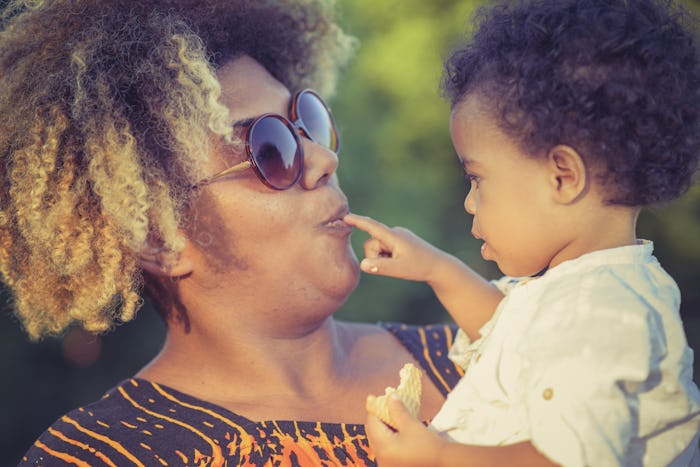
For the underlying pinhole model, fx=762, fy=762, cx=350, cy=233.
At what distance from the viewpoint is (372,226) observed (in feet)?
8.11

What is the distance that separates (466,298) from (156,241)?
1.03 m

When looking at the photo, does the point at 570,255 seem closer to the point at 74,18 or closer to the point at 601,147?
the point at 601,147

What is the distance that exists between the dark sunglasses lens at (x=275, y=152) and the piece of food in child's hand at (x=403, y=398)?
79cm

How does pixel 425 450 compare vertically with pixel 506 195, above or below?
below

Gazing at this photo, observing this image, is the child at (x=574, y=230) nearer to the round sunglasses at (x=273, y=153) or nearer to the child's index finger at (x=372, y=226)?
the child's index finger at (x=372, y=226)

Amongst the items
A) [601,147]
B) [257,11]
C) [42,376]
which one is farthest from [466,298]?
[42,376]

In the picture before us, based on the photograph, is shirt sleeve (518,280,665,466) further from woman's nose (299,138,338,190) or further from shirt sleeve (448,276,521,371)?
woman's nose (299,138,338,190)

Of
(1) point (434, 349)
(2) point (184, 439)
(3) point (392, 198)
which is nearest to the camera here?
(2) point (184, 439)

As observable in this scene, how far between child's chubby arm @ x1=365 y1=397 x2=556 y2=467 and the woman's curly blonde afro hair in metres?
0.94

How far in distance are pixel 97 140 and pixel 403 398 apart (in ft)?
3.99

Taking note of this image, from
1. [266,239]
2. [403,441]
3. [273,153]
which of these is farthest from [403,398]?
[273,153]

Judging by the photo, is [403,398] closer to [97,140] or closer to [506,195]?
[506,195]

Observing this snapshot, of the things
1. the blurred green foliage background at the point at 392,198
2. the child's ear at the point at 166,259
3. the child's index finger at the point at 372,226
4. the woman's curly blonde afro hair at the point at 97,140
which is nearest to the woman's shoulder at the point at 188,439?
the woman's curly blonde afro hair at the point at 97,140

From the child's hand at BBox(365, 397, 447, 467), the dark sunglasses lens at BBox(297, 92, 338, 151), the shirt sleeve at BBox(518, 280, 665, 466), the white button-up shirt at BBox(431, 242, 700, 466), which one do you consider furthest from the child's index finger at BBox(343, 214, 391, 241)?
the shirt sleeve at BBox(518, 280, 665, 466)
